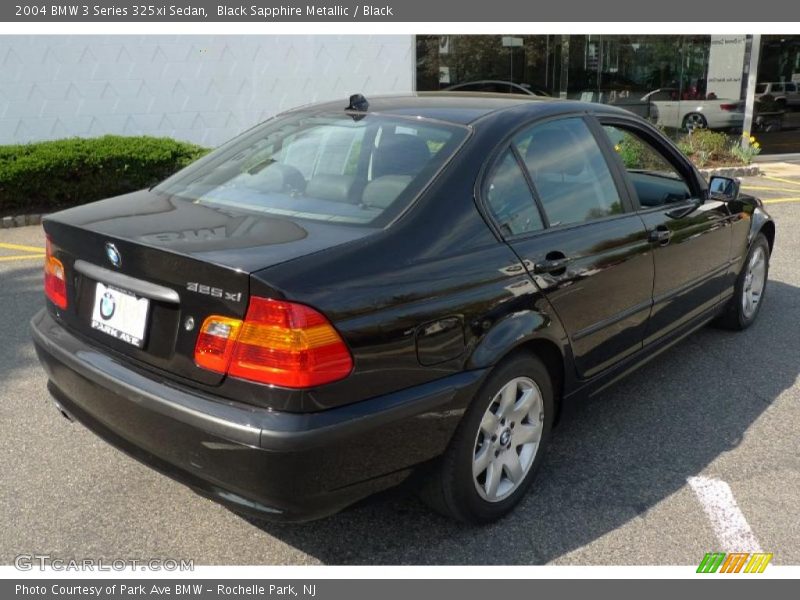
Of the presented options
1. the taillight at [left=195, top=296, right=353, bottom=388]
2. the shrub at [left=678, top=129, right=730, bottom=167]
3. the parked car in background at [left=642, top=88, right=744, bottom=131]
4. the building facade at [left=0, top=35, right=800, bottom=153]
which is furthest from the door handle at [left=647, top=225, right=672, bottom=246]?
the parked car in background at [left=642, top=88, right=744, bottom=131]

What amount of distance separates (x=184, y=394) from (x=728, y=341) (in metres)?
3.83

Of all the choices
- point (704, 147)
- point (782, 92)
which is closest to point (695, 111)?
point (782, 92)

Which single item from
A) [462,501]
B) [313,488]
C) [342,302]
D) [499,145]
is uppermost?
[499,145]

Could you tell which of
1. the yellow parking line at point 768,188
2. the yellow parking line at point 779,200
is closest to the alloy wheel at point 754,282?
the yellow parking line at point 779,200

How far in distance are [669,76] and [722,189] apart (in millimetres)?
11405

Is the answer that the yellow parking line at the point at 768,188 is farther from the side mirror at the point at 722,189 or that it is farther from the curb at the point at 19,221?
the curb at the point at 19,221

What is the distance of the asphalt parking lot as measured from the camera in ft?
9.09

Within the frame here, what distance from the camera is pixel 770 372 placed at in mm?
4445

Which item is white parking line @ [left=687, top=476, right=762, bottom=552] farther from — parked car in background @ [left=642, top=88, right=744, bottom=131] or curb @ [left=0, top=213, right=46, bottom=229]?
parked car in background @ [left=642, top=88, right=744, bottom=131]

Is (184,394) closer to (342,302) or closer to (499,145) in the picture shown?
(342,302)

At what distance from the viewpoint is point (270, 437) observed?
217 centimetres

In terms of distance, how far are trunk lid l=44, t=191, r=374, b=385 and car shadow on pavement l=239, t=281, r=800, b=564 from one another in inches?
33.1

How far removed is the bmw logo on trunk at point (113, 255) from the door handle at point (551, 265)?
151 cm

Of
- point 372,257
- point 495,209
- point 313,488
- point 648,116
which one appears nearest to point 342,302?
point 372,257
